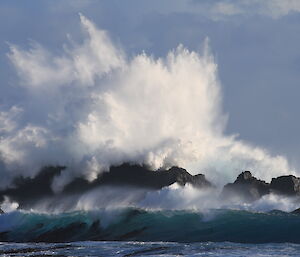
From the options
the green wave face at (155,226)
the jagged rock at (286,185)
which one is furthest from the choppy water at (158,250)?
the jagged rock at (286,185)

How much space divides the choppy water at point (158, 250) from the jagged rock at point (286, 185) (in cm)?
4963

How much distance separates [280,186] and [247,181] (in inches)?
201

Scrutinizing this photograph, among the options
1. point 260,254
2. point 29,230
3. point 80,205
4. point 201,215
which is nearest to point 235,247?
point 260,254

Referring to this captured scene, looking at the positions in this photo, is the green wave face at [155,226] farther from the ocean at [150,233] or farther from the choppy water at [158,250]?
the choppy water at [158,250]

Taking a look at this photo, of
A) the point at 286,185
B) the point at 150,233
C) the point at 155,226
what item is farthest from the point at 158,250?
the point at 286,185

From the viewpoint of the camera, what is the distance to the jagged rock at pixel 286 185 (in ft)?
307

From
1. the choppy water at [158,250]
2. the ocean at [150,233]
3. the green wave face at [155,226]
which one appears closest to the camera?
the choppy water at [158,250]

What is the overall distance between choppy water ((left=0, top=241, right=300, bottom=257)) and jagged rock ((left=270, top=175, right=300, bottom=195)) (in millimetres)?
49633

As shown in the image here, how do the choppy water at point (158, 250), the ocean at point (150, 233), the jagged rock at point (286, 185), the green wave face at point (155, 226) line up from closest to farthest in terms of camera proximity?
the choppy water at point (158, 250) < the ocean at point (150, 233) < the green wave face at point (155, 226) < the jagged rock at point (286, 185)

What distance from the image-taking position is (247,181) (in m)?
96.9

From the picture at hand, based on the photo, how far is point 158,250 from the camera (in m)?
42.9

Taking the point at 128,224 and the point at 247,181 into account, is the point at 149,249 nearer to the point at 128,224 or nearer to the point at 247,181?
the point at 128,224

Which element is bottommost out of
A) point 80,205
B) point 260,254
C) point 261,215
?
point 260,254

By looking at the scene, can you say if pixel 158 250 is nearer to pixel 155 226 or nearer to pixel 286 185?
pixel 155 226
